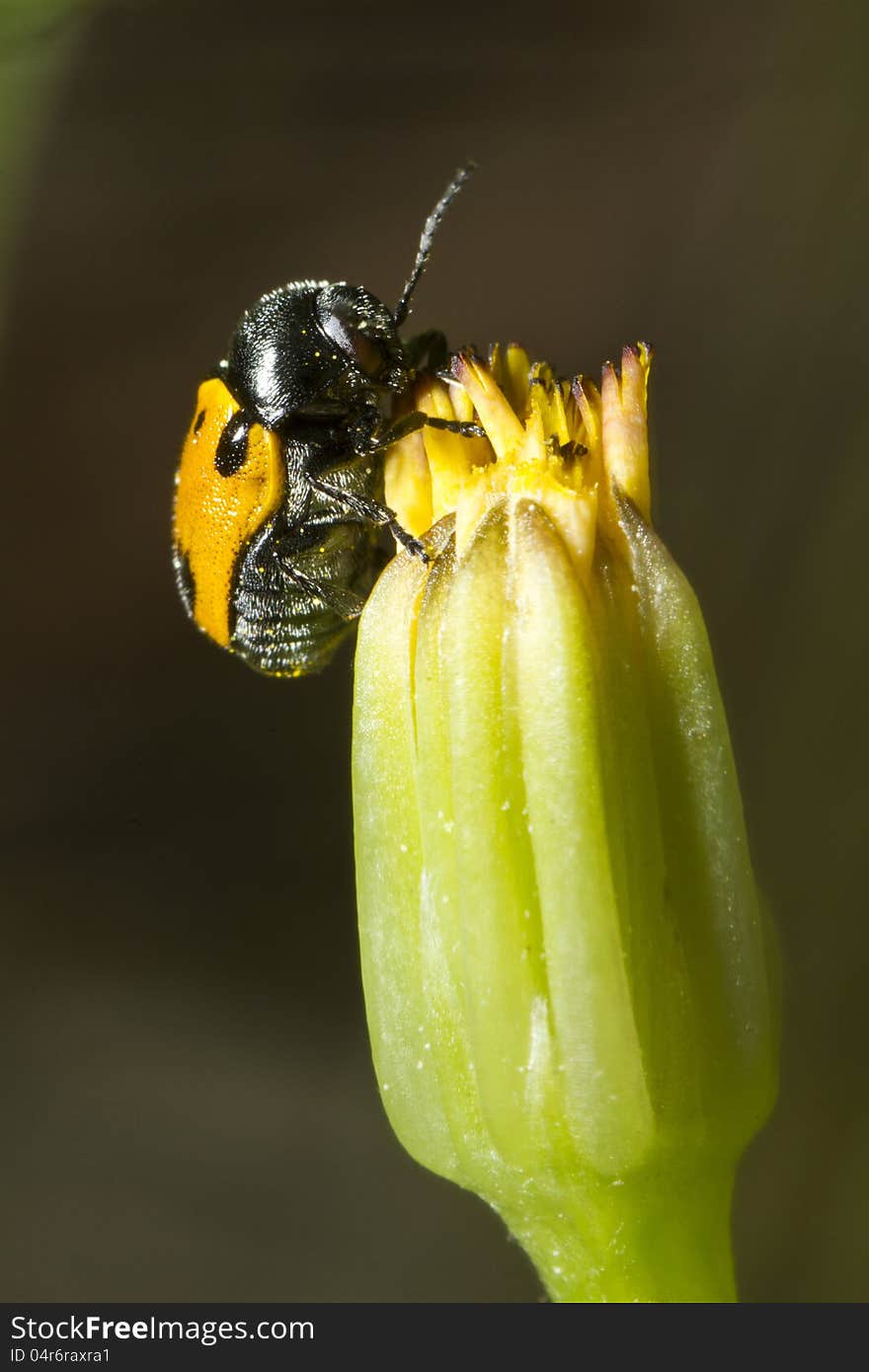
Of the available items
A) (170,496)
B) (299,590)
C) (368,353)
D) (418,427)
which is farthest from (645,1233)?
(170,496)

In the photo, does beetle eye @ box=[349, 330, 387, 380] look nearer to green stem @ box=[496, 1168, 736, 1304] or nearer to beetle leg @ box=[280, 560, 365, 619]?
beetle leg @ box=[280, 560, 365, 619]

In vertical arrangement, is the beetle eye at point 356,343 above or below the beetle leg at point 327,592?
above

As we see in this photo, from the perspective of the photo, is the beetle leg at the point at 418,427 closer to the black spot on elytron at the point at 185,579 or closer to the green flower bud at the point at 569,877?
the green flower bud at the point at 569,877

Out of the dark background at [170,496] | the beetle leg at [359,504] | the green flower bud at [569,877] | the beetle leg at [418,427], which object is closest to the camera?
the green flower bud at [569,877]

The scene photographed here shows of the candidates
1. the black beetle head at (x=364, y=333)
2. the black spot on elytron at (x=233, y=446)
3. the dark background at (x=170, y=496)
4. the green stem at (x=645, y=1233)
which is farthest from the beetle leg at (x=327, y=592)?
the green stem at (x=645, y=1233)

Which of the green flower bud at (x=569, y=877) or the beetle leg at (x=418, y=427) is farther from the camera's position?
the beetle leg at (x=418, y=427)
